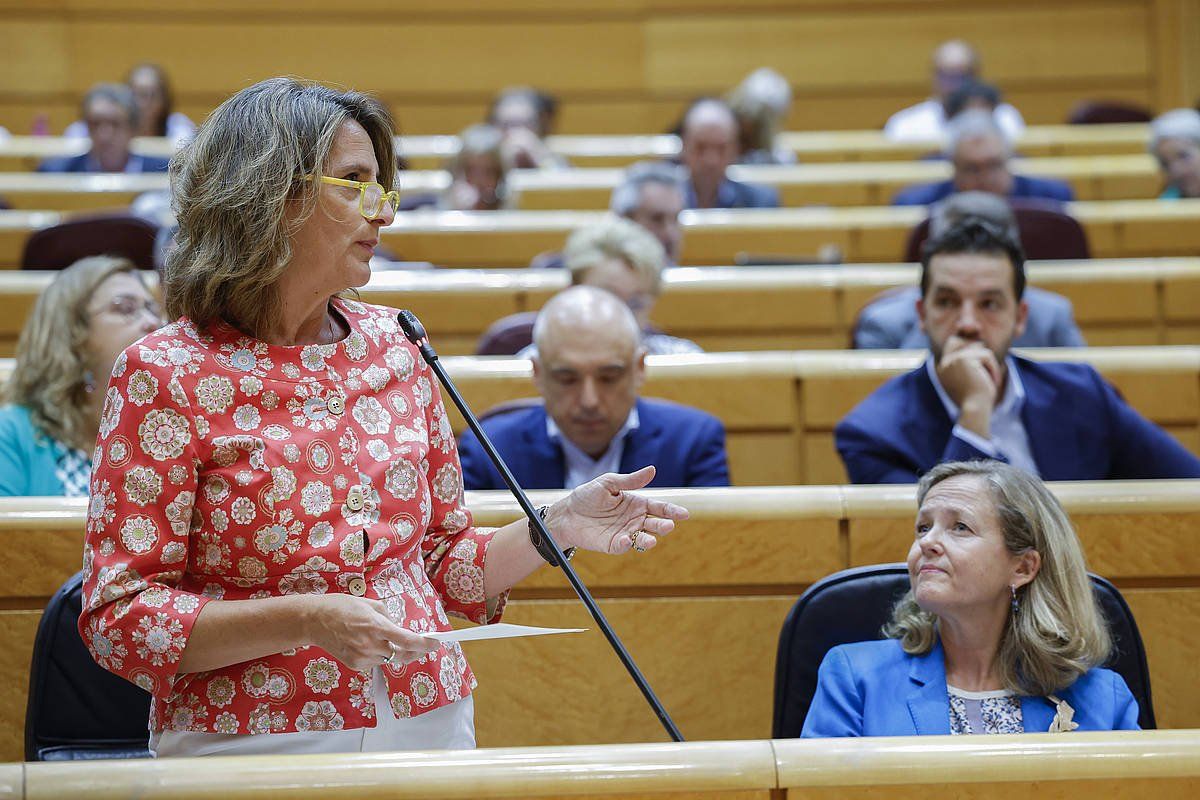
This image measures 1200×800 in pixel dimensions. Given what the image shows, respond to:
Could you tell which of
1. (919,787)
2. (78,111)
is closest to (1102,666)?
(919,787)

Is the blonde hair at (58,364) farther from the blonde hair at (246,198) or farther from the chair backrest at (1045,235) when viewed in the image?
the chair backrest at (1045,235)

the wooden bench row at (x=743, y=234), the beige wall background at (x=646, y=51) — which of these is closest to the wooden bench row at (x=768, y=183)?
the wooden bench row at (x=743, y=234)

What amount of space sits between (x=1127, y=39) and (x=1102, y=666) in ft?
15.1

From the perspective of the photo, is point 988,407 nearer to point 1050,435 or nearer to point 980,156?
point 1050,435

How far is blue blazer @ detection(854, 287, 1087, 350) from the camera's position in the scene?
2400mm

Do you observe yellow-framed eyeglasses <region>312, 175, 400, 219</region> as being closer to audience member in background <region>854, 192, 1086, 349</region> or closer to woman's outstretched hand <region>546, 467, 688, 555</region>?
woman's outstretched hand <region>546, 467, 688, 555</region>

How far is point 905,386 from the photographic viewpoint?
6.29 ft

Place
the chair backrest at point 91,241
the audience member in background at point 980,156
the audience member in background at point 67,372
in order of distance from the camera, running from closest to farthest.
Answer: the audience member in background at point 67,372 < the chair backrest at point 91,241 < the audience member in background at point 980,156

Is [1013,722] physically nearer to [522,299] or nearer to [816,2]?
[522,299]

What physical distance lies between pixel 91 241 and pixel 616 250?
1.23 meters

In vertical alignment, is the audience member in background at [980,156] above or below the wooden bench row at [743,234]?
above

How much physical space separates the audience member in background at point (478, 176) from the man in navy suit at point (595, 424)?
1.75 m

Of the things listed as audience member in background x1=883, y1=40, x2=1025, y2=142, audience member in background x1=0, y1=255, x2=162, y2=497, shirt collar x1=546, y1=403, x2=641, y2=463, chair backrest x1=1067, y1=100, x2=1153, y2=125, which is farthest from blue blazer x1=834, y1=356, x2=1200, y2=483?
chair backrest x1=1067, y1=100, x2=1153, y2=125

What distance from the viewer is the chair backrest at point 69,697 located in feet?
4.05
